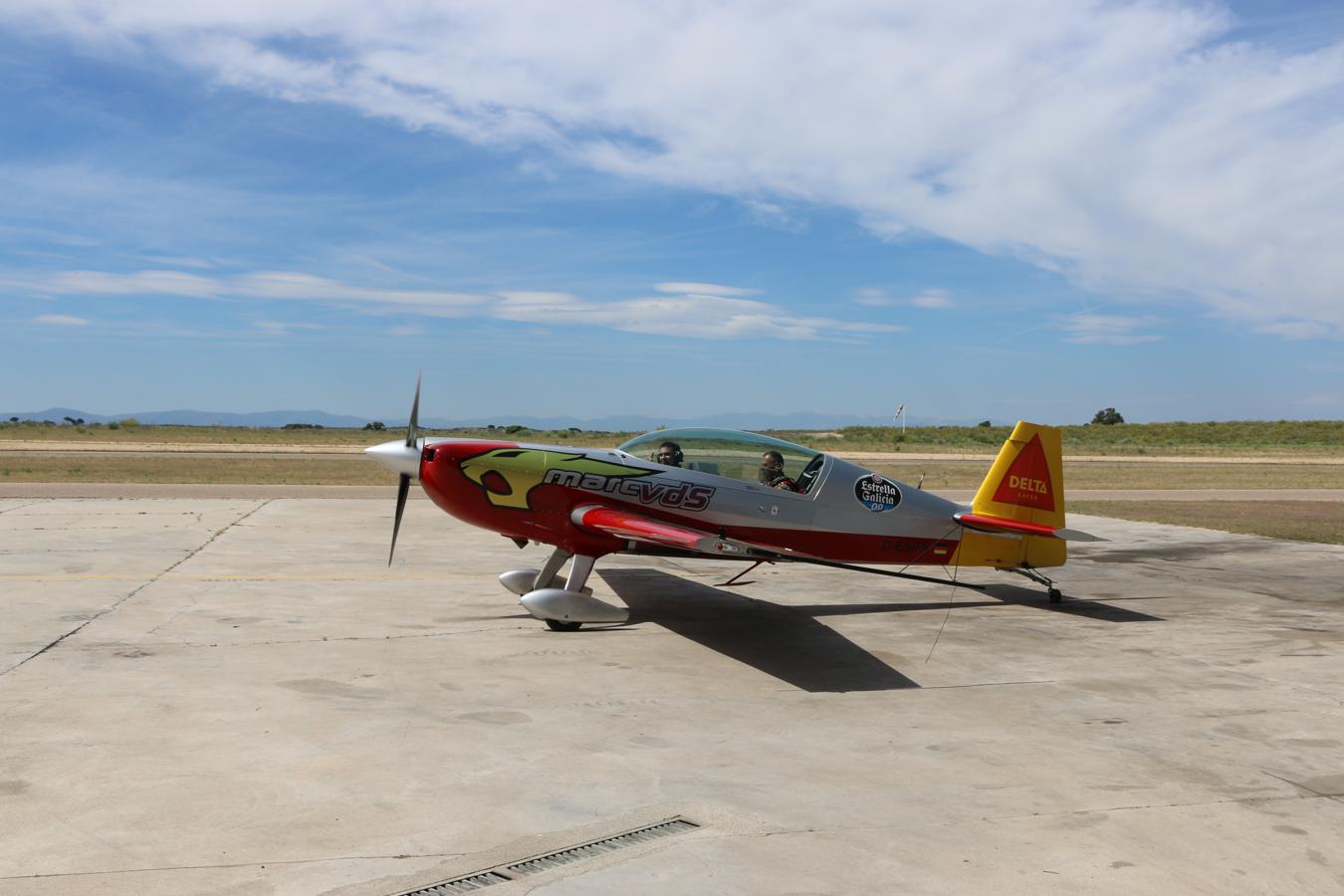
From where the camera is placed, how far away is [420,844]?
505 cm

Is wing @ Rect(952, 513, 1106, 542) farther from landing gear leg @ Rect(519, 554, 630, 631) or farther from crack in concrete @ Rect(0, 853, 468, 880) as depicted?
crack in concrete @ Rect(0, 853, 468, 880)

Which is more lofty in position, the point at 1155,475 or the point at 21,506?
the point at 1155,475

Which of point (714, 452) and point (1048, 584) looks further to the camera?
point (1048, 584)

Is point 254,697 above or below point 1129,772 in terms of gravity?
below

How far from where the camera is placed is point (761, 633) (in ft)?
35.8

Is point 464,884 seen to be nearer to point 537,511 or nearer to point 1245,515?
point 537,511

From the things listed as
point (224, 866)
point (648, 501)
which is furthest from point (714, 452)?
point (224, 866)

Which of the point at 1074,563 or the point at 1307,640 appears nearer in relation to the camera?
the point at 1307,640

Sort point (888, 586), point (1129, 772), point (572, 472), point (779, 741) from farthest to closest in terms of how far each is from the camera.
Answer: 1. point (888, 586)
2. point (572, 472)
3. point (779, 741)
4. point (1129, 772)

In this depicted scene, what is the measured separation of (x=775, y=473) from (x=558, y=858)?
729 cm

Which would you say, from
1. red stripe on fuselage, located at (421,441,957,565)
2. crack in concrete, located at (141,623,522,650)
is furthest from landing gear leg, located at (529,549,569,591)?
crack in concrete, located at (141,623,522,650)

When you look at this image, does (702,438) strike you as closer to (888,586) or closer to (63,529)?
(888,586)

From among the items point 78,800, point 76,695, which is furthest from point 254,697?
point 78,800

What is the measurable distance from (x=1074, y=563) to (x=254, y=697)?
1332cm
